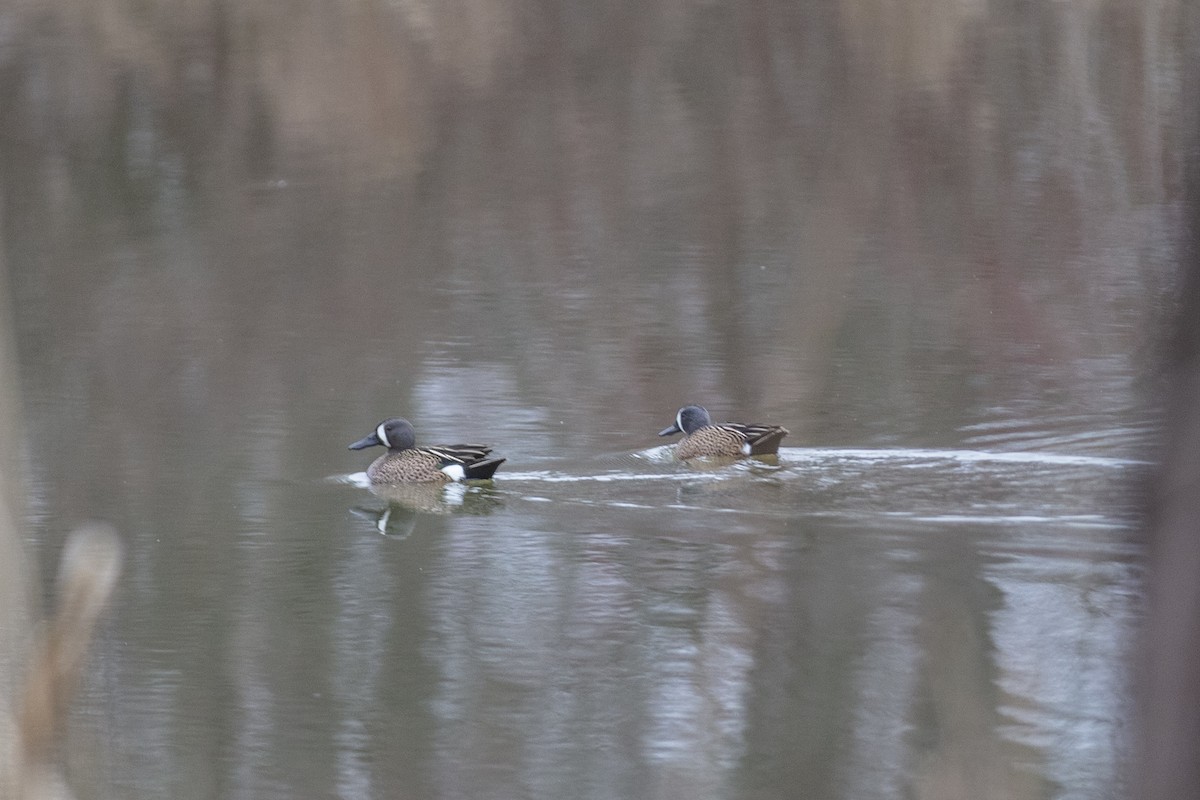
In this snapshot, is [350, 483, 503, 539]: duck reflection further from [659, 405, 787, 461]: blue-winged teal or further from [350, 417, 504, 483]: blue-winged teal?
[659, 405, 787, 461]: blue-winged teal

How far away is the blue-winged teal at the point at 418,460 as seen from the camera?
8.84 meters

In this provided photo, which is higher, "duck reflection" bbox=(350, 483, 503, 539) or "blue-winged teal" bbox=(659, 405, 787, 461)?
"blue-winged teal" bbox=(659, 405, 787, 461)

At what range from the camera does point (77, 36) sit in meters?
24.0

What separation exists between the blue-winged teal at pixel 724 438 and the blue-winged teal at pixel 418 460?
968 mm

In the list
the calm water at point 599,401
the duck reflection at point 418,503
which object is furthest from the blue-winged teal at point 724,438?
the duck reflection at point 418,503

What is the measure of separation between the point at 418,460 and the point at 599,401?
1.39 metres

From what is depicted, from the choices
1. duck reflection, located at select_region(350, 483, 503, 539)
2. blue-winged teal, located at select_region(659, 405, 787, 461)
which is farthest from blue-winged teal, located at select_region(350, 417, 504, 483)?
blue-winged teal, located at select_region(659, 405, 787, 461)

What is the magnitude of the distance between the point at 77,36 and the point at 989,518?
19.0 m

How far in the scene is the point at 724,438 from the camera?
8.97m

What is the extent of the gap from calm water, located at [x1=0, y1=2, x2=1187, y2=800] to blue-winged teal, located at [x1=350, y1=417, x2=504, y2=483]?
0.35ft

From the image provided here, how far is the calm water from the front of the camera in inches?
221

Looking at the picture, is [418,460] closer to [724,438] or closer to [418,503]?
[418,503]

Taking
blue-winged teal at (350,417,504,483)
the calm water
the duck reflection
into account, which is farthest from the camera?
blue-winged teal at (350,417,504,483)

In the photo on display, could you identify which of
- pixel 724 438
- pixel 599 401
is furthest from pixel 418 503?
pixel 599 401
